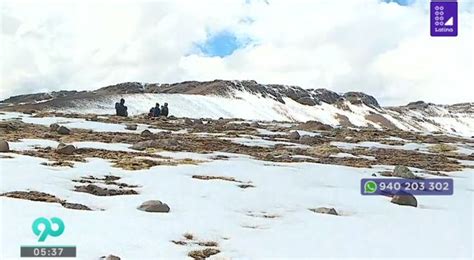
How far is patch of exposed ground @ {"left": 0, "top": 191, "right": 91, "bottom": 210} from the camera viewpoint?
24.6 ft

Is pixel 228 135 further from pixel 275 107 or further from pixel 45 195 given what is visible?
pixel 275 107

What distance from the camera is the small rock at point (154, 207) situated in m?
7.53

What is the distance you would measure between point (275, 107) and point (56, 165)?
7231 cm

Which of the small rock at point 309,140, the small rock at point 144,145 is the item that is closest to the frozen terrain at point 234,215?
the small rock at point 144,145

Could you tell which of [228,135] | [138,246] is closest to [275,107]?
[228,135]

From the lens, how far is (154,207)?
7535 mm

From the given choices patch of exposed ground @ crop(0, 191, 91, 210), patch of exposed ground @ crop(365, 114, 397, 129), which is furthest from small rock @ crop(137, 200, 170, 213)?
patch of exposed ground @ crop(365, 114, 397, 129)

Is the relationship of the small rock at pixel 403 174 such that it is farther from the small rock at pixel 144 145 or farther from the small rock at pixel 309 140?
the small rock at pixel 309 140

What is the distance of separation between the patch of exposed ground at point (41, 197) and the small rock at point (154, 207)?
0.72 metres

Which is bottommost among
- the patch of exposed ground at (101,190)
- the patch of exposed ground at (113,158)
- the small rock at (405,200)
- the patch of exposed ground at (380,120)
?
the small rock at (405,200)

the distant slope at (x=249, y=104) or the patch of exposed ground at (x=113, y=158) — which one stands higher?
the distant slope at (x=249, y=104)

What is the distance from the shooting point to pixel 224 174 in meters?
11.1

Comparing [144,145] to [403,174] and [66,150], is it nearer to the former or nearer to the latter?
[66,150]

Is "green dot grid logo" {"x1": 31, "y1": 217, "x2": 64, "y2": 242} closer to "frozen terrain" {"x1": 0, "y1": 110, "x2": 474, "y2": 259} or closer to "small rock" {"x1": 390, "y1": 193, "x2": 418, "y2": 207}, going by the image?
"frozen terrain" {"x1": 0, "y1": 110, "x2": 474, "y2": 259}
